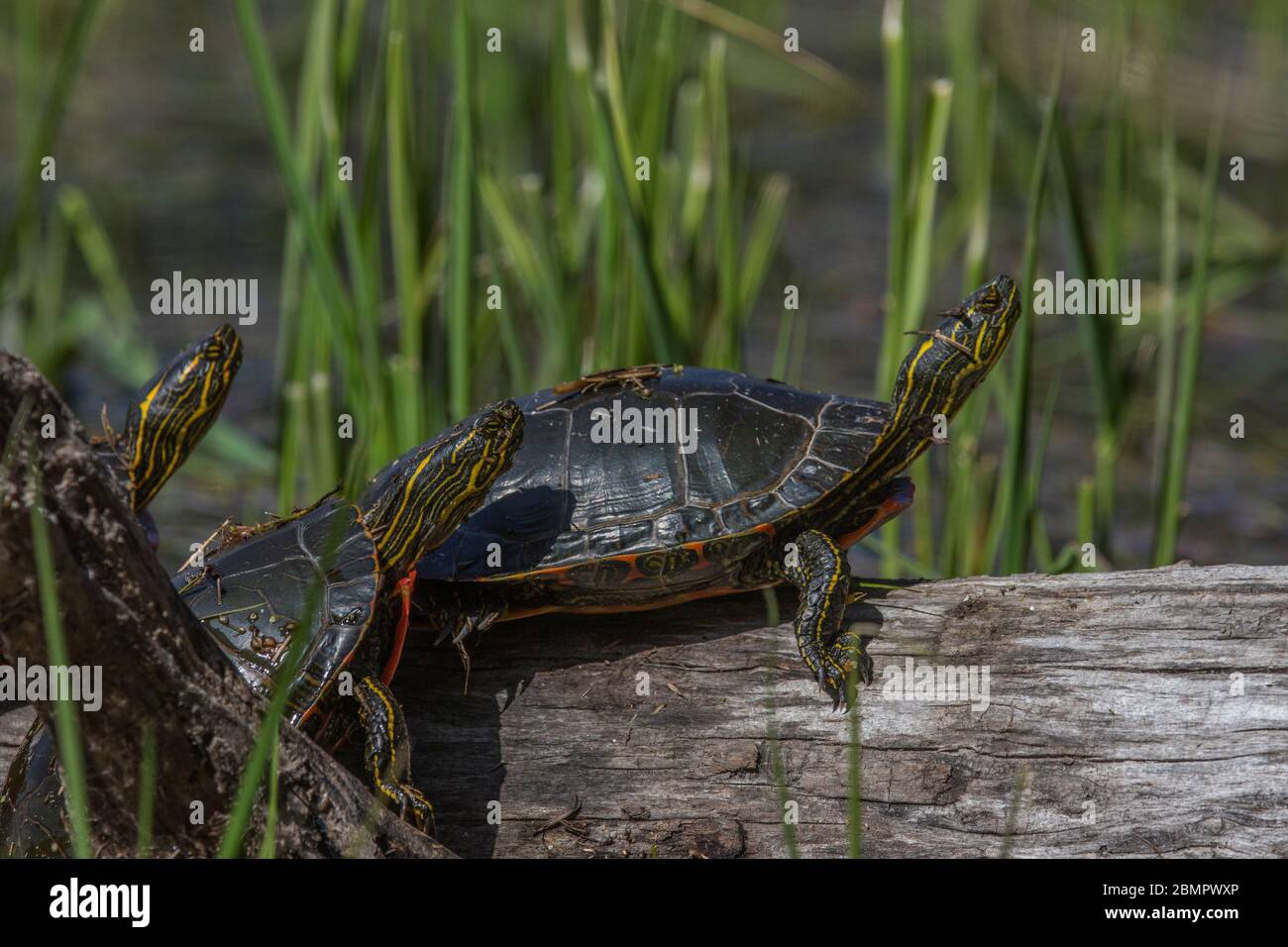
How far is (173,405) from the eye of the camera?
3021 millimetres

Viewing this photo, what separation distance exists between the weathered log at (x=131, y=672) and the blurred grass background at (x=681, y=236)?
77 cm

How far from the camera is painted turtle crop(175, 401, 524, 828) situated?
252cm

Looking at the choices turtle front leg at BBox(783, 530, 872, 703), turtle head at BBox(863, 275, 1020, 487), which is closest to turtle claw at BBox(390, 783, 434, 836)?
turtle front leg at BBox(783, 530, 872, 703)

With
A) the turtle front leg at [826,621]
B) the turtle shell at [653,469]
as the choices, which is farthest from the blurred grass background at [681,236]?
the turtle front leg at [826,621]

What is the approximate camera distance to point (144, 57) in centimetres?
913

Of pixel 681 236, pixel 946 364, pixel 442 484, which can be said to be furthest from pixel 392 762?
pixel 681 236

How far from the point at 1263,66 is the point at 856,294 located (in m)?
3.12

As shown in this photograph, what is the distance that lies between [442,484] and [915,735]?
1048 mm

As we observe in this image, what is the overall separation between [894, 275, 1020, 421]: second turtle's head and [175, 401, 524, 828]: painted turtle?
856mm

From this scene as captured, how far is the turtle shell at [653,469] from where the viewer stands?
276 centimetres

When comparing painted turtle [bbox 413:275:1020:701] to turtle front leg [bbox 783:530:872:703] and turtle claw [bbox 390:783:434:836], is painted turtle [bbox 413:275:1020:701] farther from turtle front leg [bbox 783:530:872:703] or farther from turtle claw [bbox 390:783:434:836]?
turtle claw [bbox 390:783:434:836]
